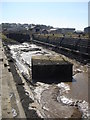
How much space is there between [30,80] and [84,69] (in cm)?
796

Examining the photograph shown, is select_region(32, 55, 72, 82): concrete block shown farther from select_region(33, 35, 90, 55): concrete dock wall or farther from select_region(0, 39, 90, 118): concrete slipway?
select_region(33, 35, 90, 55): concrete dock wall

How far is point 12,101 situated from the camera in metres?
9.78

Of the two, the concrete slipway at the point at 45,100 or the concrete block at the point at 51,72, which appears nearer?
the concrete slipway at the point at 45,100

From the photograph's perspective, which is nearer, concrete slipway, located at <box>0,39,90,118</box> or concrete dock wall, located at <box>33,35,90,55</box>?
concrete slipway, located at <box>0,39,90,118</box>

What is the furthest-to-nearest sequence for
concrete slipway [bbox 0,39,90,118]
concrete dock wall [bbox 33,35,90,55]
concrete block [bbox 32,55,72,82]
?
concrete dock wall [bbox 33,35,90,55] → concrete block [bbox 32,55,72,82] → concrete slipway [bbox 0,39,90,118]

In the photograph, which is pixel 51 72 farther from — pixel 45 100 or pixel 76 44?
pixel 76 44

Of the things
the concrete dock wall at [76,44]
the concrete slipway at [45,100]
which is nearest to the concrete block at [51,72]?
the concrete slipway at [45,100]

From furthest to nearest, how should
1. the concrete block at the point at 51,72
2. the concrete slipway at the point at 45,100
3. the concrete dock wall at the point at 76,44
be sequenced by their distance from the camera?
the concrete dock wall at the point at 76,44 < the concrete block at the point at 51,72 < the concrete slipway at the point at 45,100

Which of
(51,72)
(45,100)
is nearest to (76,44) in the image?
(51,72)

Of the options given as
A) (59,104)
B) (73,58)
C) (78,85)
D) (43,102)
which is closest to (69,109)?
(59,104)

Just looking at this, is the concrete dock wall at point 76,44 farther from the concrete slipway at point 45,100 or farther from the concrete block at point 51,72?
the concrete slipway at point 45,100

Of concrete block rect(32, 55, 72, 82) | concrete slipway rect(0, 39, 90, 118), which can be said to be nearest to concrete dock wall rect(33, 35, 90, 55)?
concrete block rect(32, 55, 72, 82)

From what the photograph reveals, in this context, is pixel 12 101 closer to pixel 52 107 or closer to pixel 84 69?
pixel 52 107

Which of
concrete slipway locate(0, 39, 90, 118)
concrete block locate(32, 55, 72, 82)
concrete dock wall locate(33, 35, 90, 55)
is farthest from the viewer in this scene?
concrete dock wall locate(33, 35, 90, 55)
